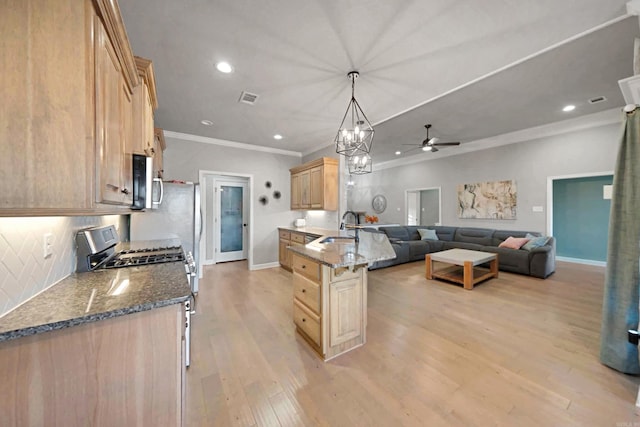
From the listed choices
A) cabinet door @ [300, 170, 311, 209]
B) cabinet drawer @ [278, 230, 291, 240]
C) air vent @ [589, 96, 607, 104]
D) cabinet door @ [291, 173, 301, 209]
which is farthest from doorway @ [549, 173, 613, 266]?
cabinet drawer @ [278, 230, 291, 240]

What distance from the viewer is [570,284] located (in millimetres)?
3824

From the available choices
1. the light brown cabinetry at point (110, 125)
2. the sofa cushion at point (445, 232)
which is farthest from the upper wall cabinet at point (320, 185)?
the sofa cushion at point (445, 232)

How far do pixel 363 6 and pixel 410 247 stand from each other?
4.81 metres

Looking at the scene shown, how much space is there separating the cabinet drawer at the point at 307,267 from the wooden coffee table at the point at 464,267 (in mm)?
2856

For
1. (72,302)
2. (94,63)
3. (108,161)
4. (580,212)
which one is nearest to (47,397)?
(72,302)

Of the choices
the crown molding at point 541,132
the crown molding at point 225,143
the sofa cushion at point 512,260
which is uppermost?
the crown molding at point 541,132

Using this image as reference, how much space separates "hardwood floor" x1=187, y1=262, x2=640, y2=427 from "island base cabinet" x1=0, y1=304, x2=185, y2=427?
66 centimetres

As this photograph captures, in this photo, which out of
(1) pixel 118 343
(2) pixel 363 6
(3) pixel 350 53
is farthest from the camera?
(3) pixel 350 53

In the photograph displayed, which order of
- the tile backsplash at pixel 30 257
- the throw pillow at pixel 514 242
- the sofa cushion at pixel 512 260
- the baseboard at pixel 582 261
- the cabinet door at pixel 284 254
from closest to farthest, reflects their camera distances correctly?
the tile backsplash at pixel 30 257 < the sofa cushion at pixel 512 260 < the throw pillow at pixel 514 242 < the cabinet door at pixel 284 254 < the baseboard at pixel 582 261

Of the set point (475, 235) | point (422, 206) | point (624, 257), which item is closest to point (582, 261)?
point (475, 235)

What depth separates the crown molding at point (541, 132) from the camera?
14.1 feet

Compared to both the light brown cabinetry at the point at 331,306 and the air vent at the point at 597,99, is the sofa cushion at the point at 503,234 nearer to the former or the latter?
the air vent at the point at 597,99

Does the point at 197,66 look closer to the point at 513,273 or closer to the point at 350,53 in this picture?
the point at 350,53

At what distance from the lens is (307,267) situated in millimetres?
2176
